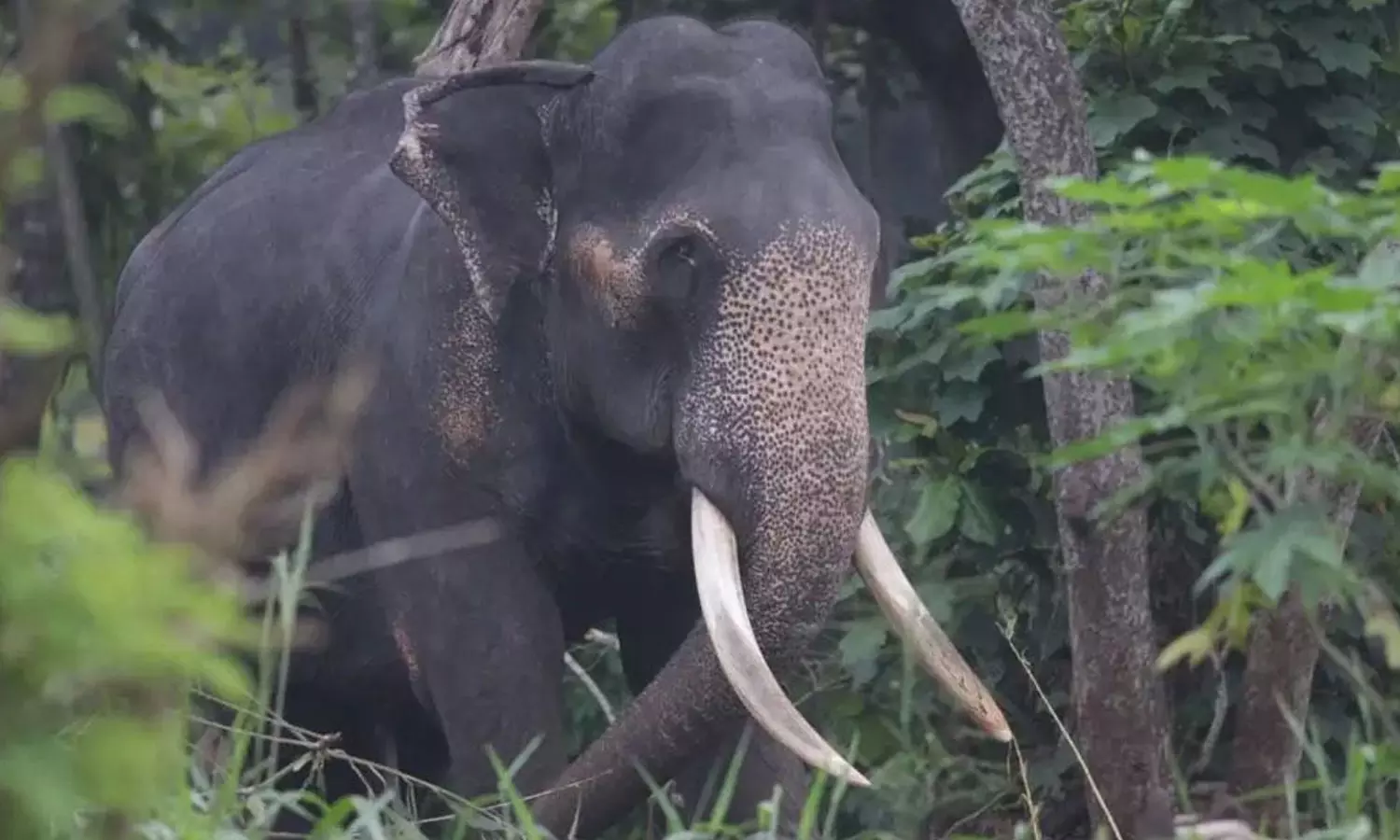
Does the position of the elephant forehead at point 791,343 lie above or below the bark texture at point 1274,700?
above

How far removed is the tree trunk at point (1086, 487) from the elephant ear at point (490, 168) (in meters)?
0.76

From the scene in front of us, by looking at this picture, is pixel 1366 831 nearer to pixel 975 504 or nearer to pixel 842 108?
pixel 975 504

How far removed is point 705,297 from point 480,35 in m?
1.74

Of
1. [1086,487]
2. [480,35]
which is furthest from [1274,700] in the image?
[480,35]

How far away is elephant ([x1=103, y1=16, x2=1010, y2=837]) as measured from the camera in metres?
4.10

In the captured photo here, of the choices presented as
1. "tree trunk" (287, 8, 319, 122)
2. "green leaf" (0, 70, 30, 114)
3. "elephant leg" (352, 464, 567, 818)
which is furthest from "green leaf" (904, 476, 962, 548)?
"tree trunk" (287, 8, 319, 122)

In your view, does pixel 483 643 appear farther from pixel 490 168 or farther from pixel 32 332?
pixel 32 332

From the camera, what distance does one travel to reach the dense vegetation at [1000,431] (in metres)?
2.12

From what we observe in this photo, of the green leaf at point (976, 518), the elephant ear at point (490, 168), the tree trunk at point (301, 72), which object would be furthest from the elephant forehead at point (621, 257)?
the tree trunk at point (301, 72)

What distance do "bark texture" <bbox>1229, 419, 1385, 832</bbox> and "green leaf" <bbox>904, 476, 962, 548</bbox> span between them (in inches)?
25.6

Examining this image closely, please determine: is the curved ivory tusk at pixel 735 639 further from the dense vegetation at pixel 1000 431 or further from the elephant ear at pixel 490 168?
the elephant ear at pixel 490 168

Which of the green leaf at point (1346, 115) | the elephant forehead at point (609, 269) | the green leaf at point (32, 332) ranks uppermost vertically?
the green leaf at point (32, 332)

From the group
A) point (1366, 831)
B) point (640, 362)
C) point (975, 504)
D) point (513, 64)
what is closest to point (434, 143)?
point (513, 64)

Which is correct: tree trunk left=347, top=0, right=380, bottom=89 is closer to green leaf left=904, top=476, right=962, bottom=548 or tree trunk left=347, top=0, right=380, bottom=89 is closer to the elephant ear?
green leaf left=904, top=476, right=962, bottom=548
